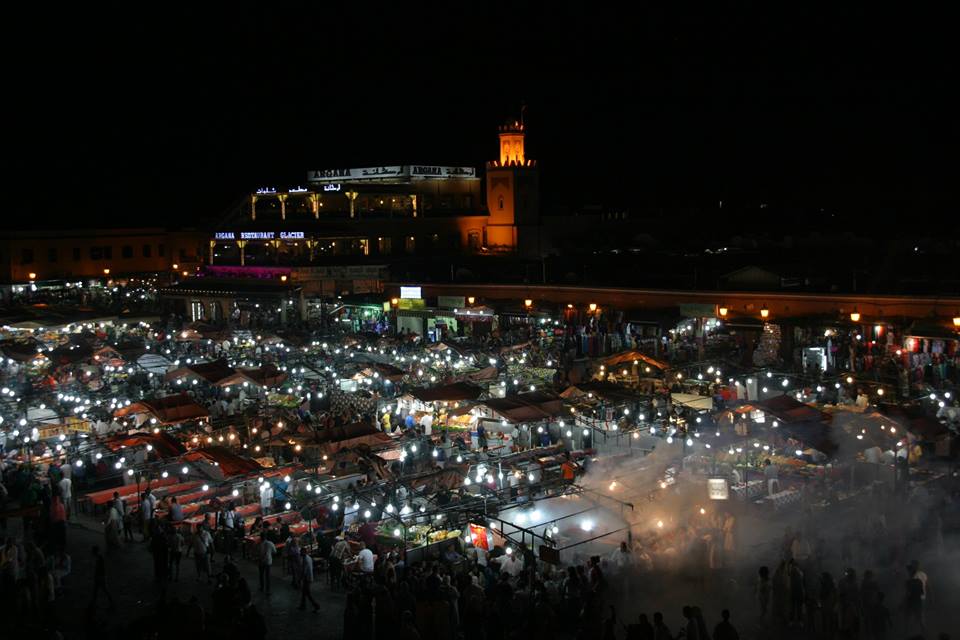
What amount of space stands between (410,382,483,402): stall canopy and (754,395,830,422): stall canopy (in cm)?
534

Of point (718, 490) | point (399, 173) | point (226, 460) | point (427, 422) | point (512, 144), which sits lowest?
point (718, 490)

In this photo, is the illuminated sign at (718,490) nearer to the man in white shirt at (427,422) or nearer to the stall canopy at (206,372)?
the man in white shirt at (427,422)

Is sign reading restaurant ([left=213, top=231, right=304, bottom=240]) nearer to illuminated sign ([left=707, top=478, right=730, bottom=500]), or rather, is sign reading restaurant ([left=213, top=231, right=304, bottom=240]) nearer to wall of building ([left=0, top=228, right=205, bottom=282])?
wall of building ([left=0, top=228, right=205, bottom=282])

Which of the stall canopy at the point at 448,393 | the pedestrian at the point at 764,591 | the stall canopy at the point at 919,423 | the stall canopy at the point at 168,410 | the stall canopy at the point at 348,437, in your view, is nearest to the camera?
the pedestrian at the point at 764,591

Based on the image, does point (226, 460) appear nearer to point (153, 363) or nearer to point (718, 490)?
point (718, 490)

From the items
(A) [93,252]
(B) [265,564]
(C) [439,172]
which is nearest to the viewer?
(B) [265,564]

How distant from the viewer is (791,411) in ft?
47.6

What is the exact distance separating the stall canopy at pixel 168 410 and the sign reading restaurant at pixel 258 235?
24.3 meters

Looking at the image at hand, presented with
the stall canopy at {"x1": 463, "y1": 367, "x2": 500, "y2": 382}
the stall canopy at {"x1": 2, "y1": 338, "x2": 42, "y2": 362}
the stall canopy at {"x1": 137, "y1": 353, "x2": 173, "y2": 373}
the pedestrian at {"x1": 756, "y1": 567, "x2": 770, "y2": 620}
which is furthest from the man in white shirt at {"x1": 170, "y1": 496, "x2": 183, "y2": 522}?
the stall canopy at {"x1": 2, "y1": 338, "x2": 42, "y2": 362}

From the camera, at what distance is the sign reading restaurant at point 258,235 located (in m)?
40.2

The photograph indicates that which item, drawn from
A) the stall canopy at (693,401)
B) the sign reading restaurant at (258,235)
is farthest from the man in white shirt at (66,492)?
the sign reading restaurant at (258,235)

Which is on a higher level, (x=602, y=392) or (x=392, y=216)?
(x=392, y=216)

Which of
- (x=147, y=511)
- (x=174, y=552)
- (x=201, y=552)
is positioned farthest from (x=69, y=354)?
(x=201, y=552)

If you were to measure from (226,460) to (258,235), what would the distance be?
2947 cm
